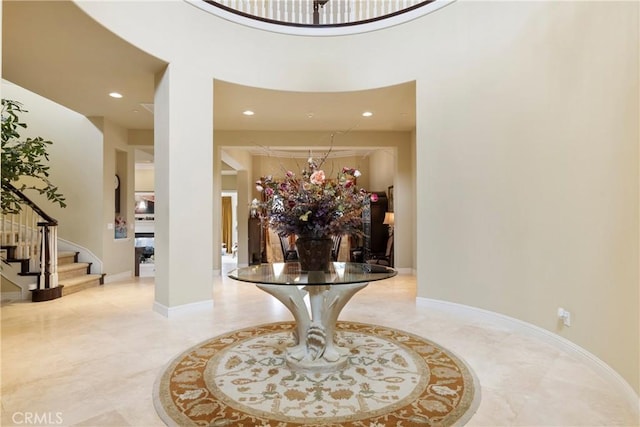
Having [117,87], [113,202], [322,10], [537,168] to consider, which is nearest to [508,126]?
[537,168]

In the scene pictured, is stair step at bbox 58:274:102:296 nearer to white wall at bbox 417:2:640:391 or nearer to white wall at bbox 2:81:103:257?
white wall at bbox 2:81:103:257

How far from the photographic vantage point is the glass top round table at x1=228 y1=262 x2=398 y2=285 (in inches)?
99.6

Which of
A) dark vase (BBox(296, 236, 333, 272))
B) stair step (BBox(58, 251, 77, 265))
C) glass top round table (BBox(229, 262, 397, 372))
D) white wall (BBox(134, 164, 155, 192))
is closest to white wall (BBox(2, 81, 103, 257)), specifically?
stair step (BBox(58, 251, 77, 265))

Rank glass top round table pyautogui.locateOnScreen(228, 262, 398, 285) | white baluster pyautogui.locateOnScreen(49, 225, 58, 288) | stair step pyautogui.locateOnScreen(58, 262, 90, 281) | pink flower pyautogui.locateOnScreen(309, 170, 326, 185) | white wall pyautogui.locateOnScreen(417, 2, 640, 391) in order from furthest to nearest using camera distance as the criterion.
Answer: stair step pyautogui.locateOnScreen(58, 262, 90, 281)
white baluster pyautogui.locateOnScreen(49, 225, 58, 288)
pink flower pyautogui.locateOnScreen(309, 170, 326, 185)
glass top round table pyautogui.locateOnScreen(228, 262, 398, 285)
white wall pyautogui.locateOnScreen(417, 2, 640, 391)

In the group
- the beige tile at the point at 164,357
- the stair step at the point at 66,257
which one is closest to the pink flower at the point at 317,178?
the beige tile at the point at 164,357

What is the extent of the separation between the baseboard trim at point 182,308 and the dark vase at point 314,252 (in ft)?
6.23

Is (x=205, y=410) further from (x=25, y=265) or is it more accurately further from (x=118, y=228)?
(x=118, y=228)

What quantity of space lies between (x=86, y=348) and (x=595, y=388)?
3.90 metres

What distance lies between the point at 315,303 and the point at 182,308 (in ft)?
6.98

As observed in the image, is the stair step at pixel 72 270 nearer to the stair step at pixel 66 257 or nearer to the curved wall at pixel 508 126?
the stair step at pixel 66 257

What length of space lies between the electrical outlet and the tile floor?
247mm

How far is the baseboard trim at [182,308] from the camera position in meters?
4.03

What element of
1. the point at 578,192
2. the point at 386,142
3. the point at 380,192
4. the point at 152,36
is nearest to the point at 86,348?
the point at 152,36

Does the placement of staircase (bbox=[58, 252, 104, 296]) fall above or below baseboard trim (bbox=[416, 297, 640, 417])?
above
